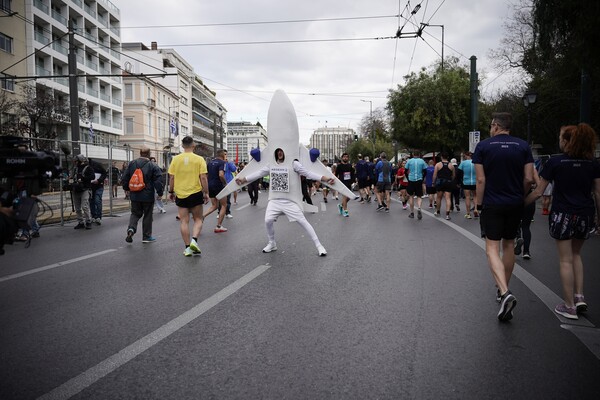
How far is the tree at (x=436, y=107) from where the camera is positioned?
34.8 m

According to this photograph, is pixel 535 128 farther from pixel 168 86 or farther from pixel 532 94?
pixel 168 86

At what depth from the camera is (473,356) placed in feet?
10.9

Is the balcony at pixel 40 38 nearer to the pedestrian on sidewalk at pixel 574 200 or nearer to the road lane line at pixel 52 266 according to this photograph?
the road lane line at pixel 52 266

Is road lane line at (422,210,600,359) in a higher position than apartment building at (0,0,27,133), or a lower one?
lower

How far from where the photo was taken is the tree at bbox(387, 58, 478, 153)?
3481cm

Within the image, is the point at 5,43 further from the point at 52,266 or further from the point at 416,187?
the point at 52,266

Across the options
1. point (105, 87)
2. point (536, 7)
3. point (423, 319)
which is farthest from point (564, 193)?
point (105, 87)

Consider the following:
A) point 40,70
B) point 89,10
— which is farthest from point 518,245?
point 89,10

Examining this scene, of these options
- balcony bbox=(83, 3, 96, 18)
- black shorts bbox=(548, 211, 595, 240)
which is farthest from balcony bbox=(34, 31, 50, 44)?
Result: black shorts bbox=(548, 211, 595, 240)

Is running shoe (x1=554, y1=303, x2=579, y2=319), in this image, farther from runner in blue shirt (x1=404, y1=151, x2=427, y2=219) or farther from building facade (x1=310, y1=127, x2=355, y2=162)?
building facade (x1=310, y1=127, x2=355, y2=162)

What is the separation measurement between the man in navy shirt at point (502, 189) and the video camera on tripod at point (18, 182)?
13.1 feet

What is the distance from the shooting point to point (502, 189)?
14.6ft

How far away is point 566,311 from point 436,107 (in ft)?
106

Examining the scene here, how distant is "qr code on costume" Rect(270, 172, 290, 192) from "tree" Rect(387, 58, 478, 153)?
29309mm
